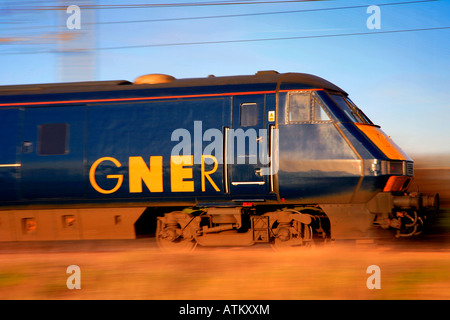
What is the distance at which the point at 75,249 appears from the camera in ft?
43.1

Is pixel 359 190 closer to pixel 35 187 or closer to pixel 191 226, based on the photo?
pixel 191 226

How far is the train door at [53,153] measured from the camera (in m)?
11.5

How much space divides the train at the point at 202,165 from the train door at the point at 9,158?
2 cm

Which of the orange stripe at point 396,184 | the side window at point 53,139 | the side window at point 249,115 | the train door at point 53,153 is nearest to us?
the orange stripe at point 396,184

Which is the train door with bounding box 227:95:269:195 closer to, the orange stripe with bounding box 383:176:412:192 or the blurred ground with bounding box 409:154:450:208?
the orange stripe with bounding box 383:176:412:192

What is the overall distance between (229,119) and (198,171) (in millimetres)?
1159

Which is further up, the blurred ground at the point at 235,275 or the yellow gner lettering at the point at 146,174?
the yellow gner lettering at the point at 146,174

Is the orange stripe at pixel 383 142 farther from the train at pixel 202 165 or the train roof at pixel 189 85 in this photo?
the train roof at pixel 189 85

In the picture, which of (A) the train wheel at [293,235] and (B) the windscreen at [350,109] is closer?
(B) the windscreen at [350,109]

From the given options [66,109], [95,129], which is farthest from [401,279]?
[66,109]

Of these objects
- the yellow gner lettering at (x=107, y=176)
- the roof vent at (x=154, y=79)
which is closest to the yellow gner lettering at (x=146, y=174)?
the yellow gner lettering at (x=107, y=176)
